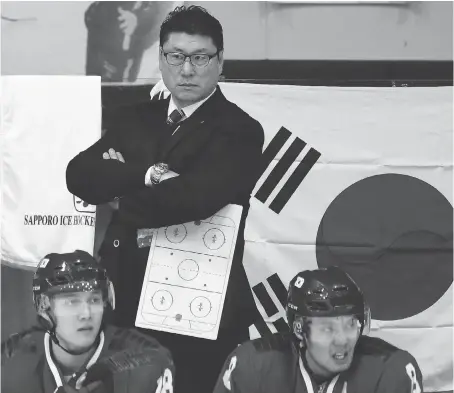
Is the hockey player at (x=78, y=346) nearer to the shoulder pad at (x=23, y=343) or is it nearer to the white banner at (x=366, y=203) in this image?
the shoulder pad at (x=23, y=343)

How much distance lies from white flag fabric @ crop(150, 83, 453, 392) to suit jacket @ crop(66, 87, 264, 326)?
0.05m

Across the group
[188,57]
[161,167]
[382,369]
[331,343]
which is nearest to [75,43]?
[188,57]

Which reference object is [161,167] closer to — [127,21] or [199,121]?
[199,121]

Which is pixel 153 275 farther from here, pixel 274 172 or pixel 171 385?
pixel 274 172

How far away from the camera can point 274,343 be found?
2396 millimetres

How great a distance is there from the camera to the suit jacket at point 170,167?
2350 mm

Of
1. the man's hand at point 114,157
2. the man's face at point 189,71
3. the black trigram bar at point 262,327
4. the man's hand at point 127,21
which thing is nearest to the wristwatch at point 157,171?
the man's hand at point 114,157

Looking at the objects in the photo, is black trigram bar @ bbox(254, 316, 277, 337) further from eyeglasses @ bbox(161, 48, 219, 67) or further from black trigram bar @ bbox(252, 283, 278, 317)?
eyeglasses @ bbox(161, 48, 219, 67)

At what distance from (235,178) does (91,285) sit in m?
0.57

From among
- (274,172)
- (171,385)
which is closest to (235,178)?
(274,172)

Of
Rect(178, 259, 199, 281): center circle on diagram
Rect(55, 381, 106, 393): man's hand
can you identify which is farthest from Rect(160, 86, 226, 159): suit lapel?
Rect(55, 381, 106, 393): man's hand

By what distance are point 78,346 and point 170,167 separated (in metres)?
0.65

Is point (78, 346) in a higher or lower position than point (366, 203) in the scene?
lower

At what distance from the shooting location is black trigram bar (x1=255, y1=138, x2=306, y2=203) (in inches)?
95.8
